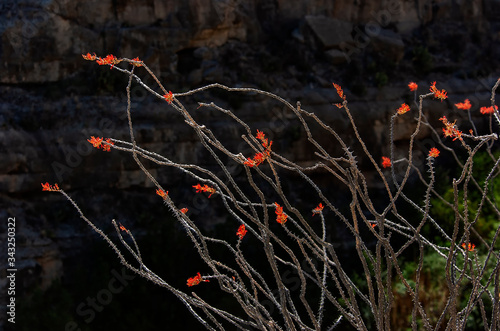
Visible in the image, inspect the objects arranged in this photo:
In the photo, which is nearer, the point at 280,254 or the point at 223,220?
the point at 280,254

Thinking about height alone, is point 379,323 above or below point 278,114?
above

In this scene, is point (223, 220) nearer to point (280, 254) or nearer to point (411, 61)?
point (280, 254)

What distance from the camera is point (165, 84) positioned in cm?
927

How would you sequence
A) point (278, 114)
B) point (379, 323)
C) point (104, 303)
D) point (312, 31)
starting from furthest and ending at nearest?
point (312, 31) → point (278, 114) → point (104, 303) → point (379, 323)

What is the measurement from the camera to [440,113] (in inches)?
383

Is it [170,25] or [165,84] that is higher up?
[170,25]

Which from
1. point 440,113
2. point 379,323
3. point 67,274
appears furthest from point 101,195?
point 379,323

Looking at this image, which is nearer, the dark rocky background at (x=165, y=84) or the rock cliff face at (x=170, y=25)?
the dark rocky background at (x=165, y=84)

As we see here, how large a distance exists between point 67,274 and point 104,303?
4.32 ft

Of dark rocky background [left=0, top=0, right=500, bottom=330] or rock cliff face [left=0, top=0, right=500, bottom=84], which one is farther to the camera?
rock cliff face [left=0, top=0, right=500, bottom=84]

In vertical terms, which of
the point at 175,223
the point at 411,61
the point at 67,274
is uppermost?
the point at 411,61

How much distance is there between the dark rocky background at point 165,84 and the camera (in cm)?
741

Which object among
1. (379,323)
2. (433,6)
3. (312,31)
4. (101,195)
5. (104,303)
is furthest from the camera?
(433,6)

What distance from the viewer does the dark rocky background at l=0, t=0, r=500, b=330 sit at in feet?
24.3
